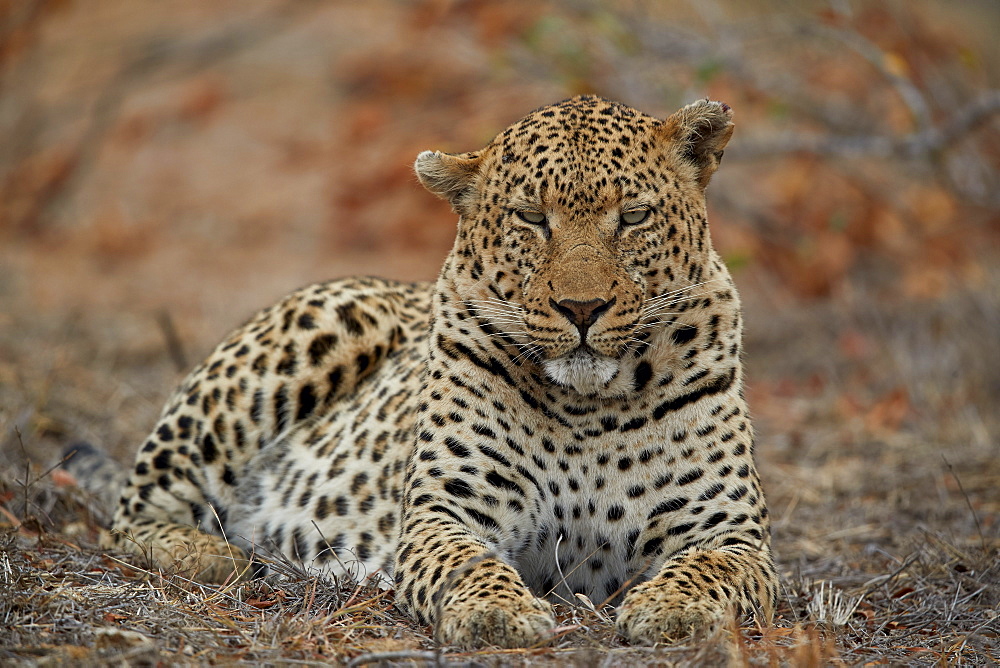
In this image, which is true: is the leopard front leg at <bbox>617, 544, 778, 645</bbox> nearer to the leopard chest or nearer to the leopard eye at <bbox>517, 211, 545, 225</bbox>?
the leopard chest

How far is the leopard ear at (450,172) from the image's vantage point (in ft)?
16.6

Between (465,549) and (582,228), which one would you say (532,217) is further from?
(465,549)

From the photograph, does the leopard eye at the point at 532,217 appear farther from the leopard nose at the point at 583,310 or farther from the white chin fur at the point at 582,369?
the white chin fur at the point at 582,369

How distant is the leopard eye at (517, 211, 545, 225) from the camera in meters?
4.82

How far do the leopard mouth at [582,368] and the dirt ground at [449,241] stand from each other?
38.6 inches

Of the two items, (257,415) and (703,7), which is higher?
(703,7)

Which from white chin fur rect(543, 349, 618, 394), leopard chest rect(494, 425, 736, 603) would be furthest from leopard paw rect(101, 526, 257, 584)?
white chin fur rect(543, 349, 618, 394)

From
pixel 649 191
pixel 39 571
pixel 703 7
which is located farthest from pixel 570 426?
pixel 703 7

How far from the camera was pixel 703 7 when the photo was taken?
10.9 meters

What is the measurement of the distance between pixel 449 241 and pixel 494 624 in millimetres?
12925

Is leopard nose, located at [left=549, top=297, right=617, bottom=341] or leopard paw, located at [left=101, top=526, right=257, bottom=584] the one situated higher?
leopard nose, located at [left=549, top=297, right=617, bottom=341]

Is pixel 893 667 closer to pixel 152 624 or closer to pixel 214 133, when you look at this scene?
pixel 152 624

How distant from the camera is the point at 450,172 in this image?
509 centimetres

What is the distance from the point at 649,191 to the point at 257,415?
9.61ft
